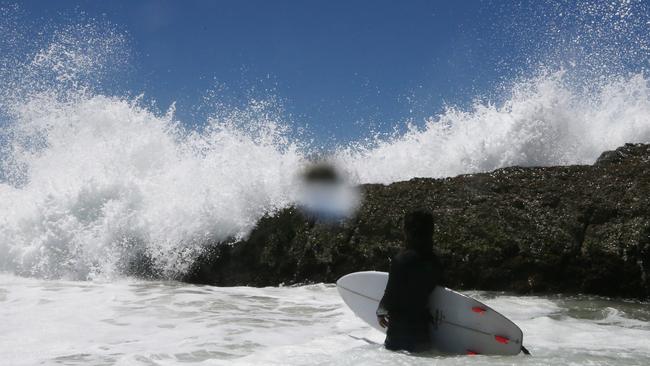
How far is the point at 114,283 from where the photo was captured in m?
8.95

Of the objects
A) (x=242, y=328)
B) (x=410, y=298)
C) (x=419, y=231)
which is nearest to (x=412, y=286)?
(x=410, y=298)

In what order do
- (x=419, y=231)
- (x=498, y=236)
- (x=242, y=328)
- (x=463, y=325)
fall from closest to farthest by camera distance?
(x=419, y=231), (x=463, y=325), (x=242, y=328), (x=498, y=236)

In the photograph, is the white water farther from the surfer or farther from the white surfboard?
the white surfboard

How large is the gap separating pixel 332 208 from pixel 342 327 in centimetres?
309

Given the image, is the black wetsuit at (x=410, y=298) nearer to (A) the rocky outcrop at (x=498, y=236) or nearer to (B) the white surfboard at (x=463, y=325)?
Result: (B) the white surfboard at (x=463, y=325)

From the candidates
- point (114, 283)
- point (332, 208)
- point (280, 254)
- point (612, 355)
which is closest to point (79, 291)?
point (114, 283)

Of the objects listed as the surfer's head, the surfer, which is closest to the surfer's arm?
the surfer

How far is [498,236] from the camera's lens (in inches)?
296

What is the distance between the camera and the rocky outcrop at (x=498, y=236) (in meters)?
7.09

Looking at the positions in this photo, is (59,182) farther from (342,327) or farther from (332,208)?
(342,327)

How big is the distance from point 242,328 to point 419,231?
236cm

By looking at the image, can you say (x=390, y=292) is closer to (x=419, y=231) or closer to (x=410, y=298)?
(x=410, y=298)

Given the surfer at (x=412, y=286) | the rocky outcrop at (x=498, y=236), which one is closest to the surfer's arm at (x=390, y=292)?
the surfer at (x=412, y=286)

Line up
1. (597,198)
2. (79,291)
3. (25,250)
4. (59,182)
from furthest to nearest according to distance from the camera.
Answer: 1. (59,182)
2. (25,250)
3. (79,291)
4. (597,198)
